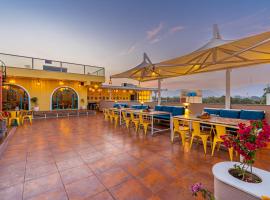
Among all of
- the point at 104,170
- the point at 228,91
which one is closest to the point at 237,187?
the point at 104,170

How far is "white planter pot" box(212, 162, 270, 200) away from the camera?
1263 millimetres

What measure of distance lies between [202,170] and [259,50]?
13.1 ft

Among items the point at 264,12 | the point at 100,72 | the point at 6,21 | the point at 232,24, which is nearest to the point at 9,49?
the point at 6,21

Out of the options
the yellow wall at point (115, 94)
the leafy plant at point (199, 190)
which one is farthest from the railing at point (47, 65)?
the leafy plant at point (199, 190)

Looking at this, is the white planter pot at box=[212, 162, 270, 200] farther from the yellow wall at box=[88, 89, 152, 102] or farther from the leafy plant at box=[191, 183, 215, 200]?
the yellow wall at box=[88, 89, 152, 102]

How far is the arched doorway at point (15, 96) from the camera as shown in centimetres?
989

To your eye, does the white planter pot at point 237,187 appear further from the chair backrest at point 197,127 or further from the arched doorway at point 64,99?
the arched doorway at point 64,99

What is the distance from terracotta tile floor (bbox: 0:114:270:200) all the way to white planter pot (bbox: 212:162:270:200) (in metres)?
0.66

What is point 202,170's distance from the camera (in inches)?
105

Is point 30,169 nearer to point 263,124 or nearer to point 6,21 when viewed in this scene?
point 263,124

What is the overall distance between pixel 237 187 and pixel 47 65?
1270 centimetres

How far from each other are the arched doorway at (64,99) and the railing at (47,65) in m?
1.96

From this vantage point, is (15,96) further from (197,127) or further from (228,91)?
(228,91)

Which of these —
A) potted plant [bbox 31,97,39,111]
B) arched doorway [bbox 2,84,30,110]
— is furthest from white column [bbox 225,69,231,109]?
arched doorway [bbox 2,84,30,110]
